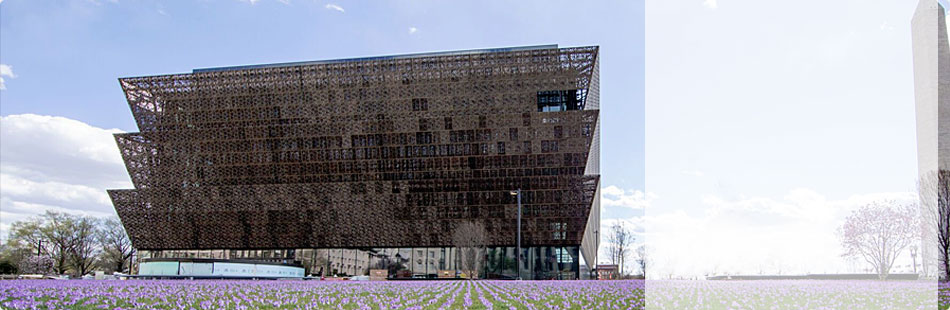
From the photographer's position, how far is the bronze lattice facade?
72.1 m

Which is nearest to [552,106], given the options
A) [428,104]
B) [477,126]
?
[477,126]

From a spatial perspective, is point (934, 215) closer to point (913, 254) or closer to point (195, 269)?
point (913, 254)

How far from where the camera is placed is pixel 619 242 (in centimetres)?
7700

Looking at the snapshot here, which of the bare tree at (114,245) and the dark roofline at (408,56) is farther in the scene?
the bare tree at (114,245)

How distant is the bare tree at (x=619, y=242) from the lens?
245 feet

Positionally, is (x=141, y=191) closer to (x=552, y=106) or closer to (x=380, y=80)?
(x=380, y=80)

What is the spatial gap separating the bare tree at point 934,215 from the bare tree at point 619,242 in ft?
202

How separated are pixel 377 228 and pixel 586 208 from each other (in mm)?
24549

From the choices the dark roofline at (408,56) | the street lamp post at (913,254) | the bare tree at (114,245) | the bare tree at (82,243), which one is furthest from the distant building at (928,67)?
the bare tree at (82,243)

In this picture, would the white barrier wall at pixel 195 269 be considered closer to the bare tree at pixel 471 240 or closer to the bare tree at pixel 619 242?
the bare tree at pixel 471 240

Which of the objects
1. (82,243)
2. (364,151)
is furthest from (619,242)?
(82,243)

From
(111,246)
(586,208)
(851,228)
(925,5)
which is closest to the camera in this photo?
(925,5)

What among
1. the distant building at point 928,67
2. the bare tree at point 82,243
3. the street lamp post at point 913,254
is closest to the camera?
the distant building at point 928,67

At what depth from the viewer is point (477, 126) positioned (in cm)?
7306
